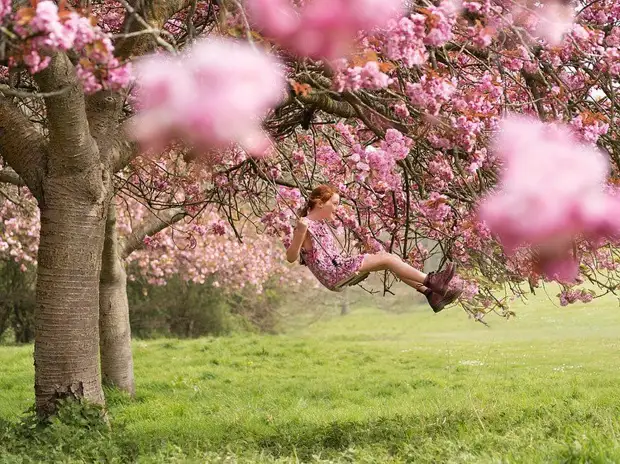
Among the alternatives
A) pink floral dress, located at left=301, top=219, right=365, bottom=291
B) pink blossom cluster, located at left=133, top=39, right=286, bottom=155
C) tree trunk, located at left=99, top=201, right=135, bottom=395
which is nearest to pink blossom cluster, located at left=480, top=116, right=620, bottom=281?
pink blossom cluster, located at left=133, top=39, right=286, bottom=155

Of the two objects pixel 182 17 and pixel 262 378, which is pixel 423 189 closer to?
pixel 182 17

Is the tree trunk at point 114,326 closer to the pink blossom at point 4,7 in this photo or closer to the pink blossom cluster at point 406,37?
the pink blossom cluster at point 406,37

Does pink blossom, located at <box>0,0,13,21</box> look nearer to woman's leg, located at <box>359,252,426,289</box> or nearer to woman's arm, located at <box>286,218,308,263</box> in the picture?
woman's arm, located at <box>286,218,308,263</box>

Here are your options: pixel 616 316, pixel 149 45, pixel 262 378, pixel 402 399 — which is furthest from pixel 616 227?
pixel 616 316

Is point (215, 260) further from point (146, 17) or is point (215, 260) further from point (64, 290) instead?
point (146, 17)

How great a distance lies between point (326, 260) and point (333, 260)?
0.07 metres

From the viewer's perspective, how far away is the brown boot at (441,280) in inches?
263

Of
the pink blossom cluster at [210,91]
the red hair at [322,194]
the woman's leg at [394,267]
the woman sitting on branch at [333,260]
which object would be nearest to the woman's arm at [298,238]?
the woman sitting on branch at [333,260]

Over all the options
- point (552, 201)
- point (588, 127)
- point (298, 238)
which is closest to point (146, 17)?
point (298, 238)

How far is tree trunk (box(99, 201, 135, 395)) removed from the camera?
36.2ft

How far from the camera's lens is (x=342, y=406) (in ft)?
34.6

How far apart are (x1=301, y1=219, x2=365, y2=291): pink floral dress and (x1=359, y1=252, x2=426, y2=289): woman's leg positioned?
2.8 inches

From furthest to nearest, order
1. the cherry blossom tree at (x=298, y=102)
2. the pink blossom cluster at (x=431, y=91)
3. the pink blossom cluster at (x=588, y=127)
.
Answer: the pink blossom cluster at (x=588, y=127) → the pink blossom cluster at (x=431, y=91) → the cherry blossom tree at (x=298, y=102)

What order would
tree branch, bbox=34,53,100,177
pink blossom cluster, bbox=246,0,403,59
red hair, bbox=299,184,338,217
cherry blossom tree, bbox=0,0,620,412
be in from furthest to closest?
red hair, bbox=299,184,338,217 → tree branch, bbox=34,53,100,177 → pink blossom cluster, bbox=246,0,403,59 → cherry blossom tree, bbox=0,0,620,412
